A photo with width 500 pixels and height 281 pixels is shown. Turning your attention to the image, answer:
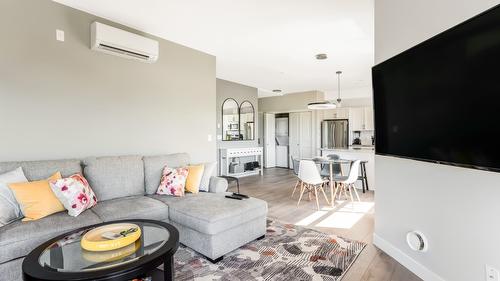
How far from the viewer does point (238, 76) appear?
5.93m

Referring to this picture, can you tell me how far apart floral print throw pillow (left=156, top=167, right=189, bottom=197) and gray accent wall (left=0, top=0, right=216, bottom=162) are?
2.34 feet

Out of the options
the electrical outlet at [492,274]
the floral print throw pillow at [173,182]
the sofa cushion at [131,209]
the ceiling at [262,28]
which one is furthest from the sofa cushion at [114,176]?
the electrical outlet at [492,274]

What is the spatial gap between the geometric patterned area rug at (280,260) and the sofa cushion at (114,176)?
0.94m

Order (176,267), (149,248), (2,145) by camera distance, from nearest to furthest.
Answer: (149,248)
(176,267)
(2,145)

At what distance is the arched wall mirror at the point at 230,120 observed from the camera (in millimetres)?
6388

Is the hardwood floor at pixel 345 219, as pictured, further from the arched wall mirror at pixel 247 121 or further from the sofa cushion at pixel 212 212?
the arched wall mirror at pixel 247 121

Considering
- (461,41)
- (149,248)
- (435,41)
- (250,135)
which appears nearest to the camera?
(461,41)

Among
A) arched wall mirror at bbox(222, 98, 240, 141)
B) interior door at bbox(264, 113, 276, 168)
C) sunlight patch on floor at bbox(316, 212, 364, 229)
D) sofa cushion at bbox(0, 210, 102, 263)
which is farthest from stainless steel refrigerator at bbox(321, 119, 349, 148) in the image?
sofa cushion at bbox(0, 210, 102, 263)

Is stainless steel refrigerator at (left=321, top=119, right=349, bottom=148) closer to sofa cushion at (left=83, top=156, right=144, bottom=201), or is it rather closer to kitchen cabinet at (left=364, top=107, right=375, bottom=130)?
kitchen cabinet at (left=364, top=107, right=375, bottom=130)

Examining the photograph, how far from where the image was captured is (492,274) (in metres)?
1.50

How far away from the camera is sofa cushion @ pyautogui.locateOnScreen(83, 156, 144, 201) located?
2664mm

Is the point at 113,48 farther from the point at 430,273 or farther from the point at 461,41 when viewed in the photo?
the point at 430,273

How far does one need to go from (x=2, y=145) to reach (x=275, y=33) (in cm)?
337

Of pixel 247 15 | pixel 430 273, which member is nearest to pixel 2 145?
pixel 247 15
